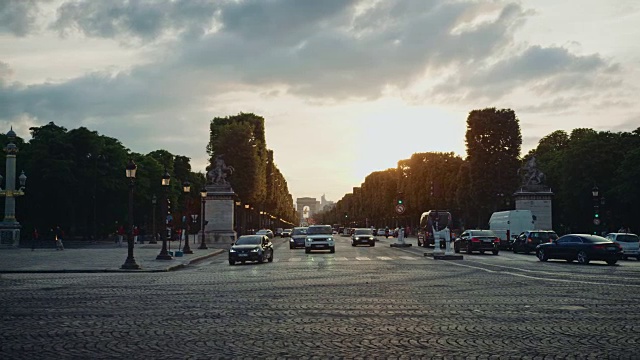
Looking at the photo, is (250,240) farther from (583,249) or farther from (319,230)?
(583,249)

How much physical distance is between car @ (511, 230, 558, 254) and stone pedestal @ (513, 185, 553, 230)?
11.1 metres

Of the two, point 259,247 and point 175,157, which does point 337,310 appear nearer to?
point 259,247

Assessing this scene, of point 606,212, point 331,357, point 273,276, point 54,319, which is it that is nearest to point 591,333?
point 331,357

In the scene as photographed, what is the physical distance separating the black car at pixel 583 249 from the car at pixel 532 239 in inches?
351

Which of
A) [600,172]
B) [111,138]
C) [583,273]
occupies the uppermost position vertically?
[111,138]

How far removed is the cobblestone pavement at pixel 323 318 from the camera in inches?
370

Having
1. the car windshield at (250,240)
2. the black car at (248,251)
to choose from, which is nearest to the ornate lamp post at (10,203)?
the car windshield at (250,240)

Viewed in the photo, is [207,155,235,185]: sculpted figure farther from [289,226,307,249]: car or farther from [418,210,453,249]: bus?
[418,210,453,249]: bus

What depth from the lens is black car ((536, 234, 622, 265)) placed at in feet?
107

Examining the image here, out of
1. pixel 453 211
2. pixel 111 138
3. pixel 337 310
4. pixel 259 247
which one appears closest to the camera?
pixel 337 310

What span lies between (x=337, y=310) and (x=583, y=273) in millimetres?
15438

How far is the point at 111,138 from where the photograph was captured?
92.2 metres

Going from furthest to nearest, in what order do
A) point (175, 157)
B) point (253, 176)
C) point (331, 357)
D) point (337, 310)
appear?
point (175, 157) → point (253, 176) → point (337, 310) → point (331, 357)

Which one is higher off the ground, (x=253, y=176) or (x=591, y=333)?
(x=253, y=176)
